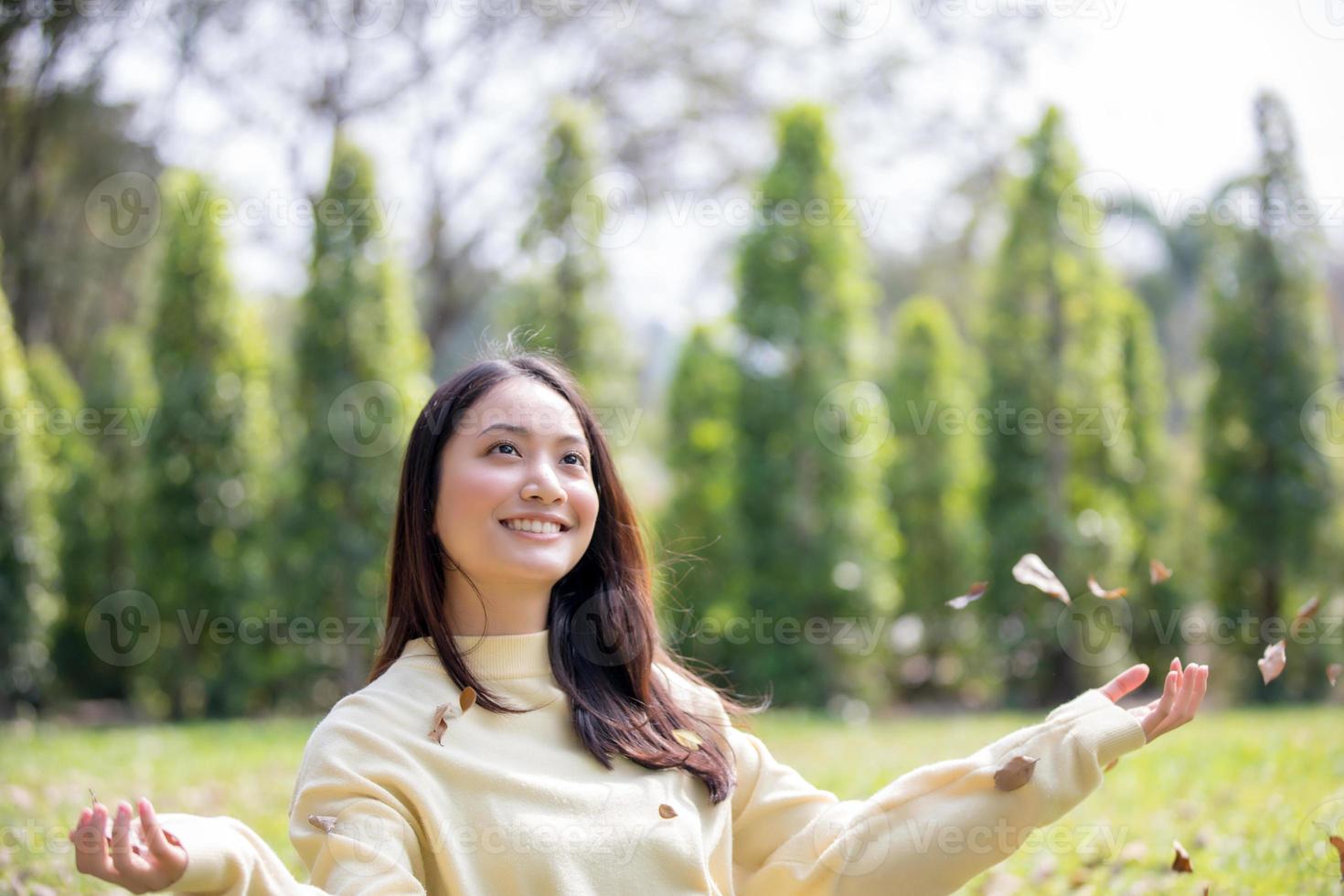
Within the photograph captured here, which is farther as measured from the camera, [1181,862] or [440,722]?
[1181,862]

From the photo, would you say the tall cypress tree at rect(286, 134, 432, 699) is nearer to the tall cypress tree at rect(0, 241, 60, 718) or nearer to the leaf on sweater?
the tall cypress tree at rect(0, 241, 60, 718)

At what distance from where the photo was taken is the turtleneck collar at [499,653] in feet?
7.14

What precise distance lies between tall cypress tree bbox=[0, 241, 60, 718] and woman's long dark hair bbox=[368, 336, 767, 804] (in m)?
8.47

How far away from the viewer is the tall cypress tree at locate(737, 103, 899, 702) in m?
9.53

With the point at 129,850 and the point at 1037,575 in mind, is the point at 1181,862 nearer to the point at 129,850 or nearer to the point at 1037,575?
the point at 1037,575

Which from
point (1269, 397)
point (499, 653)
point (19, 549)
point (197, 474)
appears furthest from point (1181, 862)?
point (19, 549)

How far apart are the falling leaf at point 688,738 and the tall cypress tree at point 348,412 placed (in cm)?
742

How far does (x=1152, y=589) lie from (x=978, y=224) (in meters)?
9.32

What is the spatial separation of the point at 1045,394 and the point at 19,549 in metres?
8.54

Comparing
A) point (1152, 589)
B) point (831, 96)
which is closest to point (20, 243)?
point (831, 96)

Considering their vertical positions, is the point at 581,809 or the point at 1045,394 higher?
the point at 1045,394

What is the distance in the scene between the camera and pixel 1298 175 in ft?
31.9

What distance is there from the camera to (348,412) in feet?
31.6

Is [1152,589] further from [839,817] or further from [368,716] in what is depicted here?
[368,716]
